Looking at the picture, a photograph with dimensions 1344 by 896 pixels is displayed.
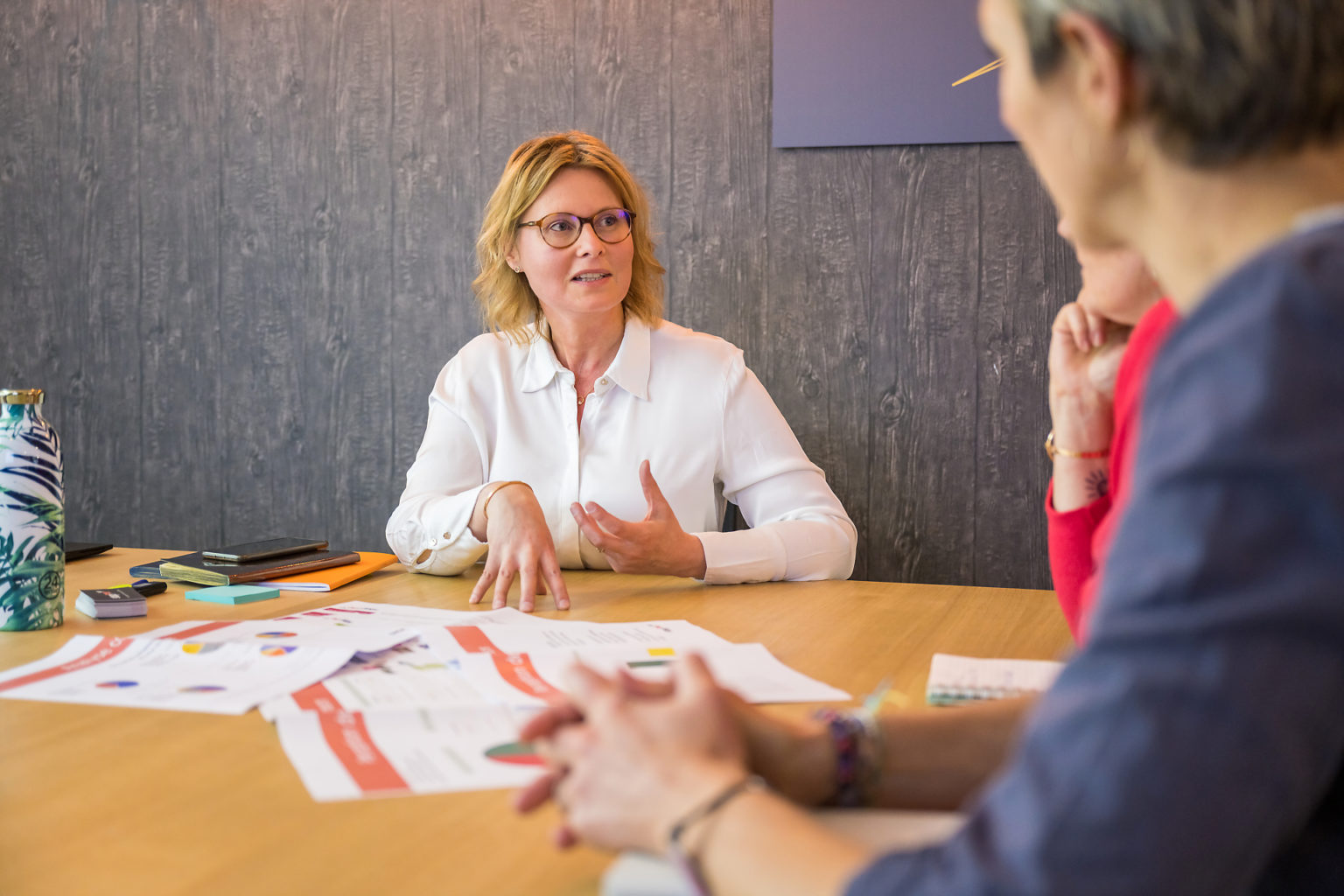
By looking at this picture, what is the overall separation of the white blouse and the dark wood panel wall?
2.05ft

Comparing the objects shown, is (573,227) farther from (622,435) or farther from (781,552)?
(781,552)

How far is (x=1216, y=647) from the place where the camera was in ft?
1.41

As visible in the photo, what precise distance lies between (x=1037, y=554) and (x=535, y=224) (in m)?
1.43

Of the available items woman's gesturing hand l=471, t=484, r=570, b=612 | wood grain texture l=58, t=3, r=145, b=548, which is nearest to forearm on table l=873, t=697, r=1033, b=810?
woman's gesturing hand l=471, t=484, r=570, b=612

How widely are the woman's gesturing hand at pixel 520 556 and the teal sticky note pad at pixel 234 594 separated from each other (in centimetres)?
30

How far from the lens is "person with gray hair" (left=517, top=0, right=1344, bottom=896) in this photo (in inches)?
17.0

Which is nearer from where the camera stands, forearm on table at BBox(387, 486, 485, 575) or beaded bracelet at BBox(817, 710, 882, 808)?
beaded bracelet at BBox(817, 710, 882, 808)

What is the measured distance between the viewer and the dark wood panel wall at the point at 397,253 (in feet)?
8.74

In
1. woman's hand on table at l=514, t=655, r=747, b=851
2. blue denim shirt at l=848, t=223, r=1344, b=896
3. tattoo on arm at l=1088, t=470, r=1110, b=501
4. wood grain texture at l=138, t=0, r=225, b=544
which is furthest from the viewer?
wood grain texture at l=138, t=0, r=225, b=544

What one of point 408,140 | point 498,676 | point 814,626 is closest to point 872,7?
point 408,140

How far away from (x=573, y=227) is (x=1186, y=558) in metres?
1.91

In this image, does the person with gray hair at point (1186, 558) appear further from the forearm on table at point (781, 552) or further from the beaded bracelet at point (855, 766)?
the forearm on table at point (781, 552)

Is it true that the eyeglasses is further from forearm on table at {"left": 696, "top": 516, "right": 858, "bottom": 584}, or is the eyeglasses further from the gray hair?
the gray hair

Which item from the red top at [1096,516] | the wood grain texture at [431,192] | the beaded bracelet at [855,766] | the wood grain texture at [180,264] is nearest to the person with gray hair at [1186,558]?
the beaded bracelet at [855,766]
